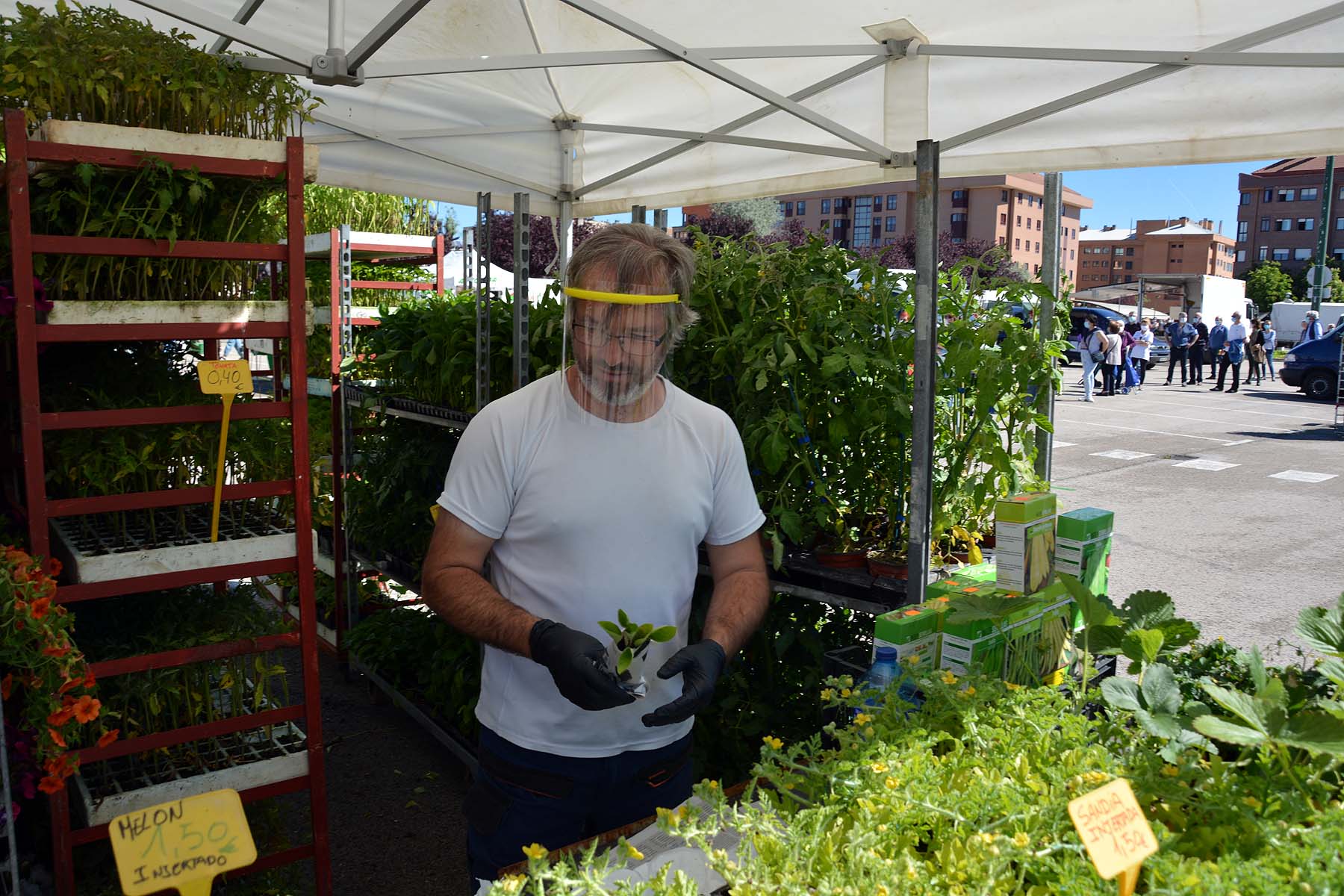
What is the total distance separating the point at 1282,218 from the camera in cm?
8488

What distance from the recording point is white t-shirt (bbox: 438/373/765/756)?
74.7 inches

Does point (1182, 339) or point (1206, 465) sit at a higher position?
point (1182, 339)

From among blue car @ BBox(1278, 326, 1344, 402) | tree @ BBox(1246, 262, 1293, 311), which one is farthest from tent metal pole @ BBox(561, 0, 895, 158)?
tree @ BBox(1246, 262, 1293, 311)

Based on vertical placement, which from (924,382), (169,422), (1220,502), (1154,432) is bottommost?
(1220,502)

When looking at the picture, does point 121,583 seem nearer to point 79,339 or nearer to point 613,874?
point 79,339

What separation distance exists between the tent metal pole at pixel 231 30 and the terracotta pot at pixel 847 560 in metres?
1.93

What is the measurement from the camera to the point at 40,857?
2.70 meters

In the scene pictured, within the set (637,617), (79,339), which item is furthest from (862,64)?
(79,339)

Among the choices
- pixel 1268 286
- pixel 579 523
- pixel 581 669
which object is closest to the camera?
pixel 581 669

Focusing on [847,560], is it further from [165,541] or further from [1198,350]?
[1198,350]

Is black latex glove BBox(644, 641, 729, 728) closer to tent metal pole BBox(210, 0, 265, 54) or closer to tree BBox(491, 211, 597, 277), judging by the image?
tent metal pole BBox(210, 0, 265, 54)

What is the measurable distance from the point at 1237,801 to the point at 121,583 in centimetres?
232

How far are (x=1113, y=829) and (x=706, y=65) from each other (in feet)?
7.66

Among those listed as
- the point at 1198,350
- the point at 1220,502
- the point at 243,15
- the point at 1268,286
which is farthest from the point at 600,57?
the point at 1268,286
